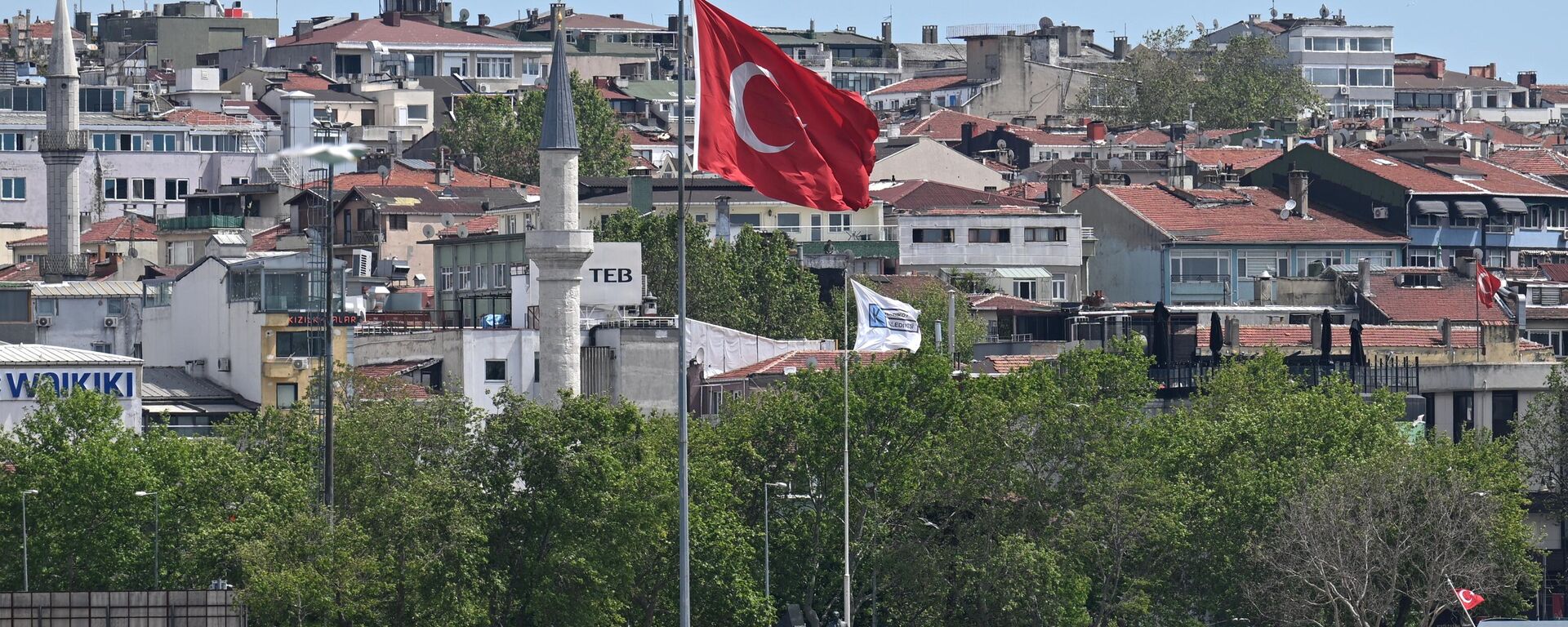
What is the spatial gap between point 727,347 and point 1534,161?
65768mm

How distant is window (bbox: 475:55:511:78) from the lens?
188500 millimetres

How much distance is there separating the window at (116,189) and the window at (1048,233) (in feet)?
127

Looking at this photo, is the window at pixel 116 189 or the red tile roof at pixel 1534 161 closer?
the window at pixel 116 189

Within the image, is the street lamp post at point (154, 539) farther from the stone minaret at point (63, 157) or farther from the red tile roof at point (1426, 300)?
Answer: the red tile roof at point (1426, 300)

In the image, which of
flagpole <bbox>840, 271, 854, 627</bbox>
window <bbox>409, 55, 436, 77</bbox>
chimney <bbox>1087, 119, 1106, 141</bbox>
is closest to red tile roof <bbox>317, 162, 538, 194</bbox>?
chimney <bbox>1087, 119, 1106, 141</bbox>

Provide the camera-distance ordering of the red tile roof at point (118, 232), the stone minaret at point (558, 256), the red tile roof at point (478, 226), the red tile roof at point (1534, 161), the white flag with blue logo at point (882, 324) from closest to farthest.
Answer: the white flag with blue logo at point (882, 324) → the stone minaret at point (558, 256) → the red tile roof at point (478, 226) → the red tile roof at point (118, 232) → the red tile roof at point (1534, 161)

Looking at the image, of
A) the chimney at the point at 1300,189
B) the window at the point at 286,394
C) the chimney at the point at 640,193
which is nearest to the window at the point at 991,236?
the chimney at the point at 640,193

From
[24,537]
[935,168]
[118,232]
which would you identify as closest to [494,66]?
[935,168]

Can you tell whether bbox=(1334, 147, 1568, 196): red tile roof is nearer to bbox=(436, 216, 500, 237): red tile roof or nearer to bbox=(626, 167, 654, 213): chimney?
bbox=(626, 167, 654, 213): chimney

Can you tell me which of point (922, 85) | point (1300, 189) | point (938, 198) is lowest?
point (938, 198)

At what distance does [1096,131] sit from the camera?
159 m

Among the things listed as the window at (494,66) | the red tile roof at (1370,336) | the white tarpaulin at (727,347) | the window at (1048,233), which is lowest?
the white tarpaulin at (727,347)

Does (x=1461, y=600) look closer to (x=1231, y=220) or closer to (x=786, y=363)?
(x=786, y=363)

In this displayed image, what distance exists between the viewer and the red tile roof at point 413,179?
12669 centimetres
